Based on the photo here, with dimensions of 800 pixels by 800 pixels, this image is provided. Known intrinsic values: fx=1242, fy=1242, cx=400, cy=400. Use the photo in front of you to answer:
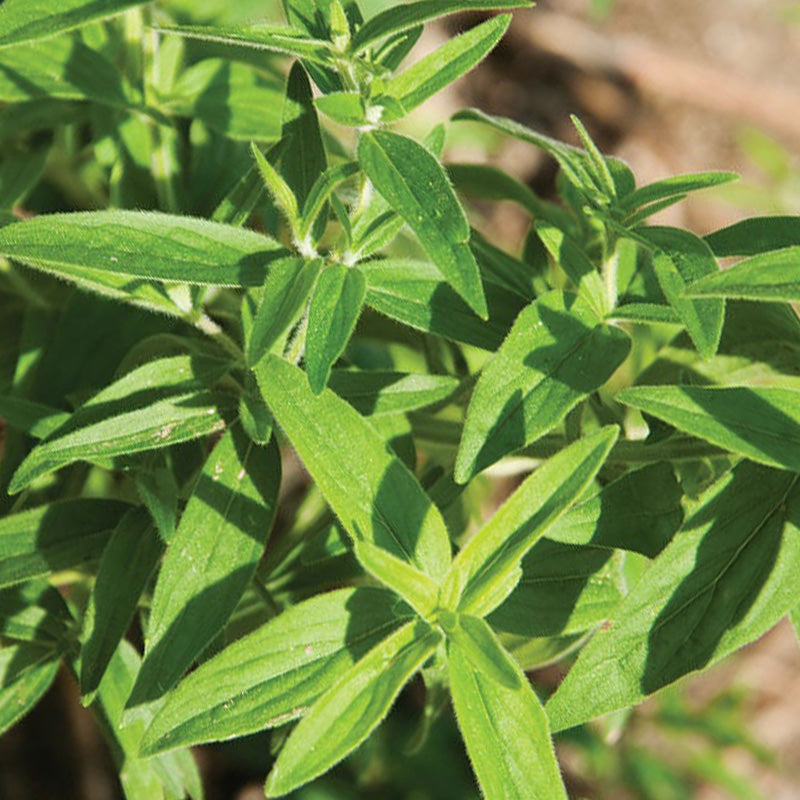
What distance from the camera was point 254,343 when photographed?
29.8 inches

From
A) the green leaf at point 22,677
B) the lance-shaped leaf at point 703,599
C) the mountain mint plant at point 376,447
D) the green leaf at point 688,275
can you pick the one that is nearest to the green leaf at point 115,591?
the mountain mint plant at point 376,447

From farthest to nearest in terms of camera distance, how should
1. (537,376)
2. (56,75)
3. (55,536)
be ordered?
(56,75), (55,536), (537,376)

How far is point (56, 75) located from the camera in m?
1.10

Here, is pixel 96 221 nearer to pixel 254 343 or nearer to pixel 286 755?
pixel 254 343

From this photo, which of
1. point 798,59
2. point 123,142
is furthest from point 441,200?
point 798,59

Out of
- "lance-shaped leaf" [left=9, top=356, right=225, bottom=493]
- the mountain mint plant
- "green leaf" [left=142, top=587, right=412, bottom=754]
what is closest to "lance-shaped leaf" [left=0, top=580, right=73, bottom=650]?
the mountain mint plant

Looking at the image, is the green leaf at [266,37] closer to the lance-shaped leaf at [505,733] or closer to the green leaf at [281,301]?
the green leaf at [281,301]

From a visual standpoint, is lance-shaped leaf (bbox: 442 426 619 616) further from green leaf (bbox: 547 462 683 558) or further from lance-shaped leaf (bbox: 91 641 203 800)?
lance-shaped leaf (bbox: 91 641 203 800)

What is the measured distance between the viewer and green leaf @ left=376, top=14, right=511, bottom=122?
82 cm

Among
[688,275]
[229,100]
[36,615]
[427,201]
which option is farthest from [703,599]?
[229,100]

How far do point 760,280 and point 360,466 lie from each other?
0.27 meters

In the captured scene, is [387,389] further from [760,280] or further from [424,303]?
[760,280]

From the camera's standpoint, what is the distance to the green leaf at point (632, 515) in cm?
86

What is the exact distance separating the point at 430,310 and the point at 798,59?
2.50 m
